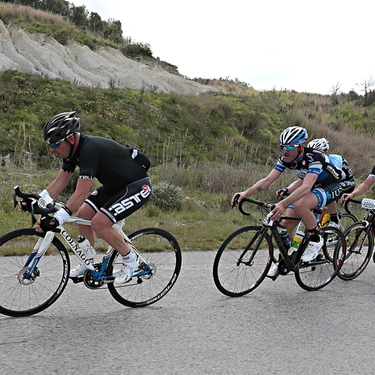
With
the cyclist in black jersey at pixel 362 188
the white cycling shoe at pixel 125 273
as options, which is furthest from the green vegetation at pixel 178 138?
the white cycling shoe at pixel 125 273

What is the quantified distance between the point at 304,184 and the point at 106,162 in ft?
7.85

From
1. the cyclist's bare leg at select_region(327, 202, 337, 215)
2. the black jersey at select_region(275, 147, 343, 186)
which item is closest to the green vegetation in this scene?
the cyclist's bare leg at select_region(327, 202, 337, 215)

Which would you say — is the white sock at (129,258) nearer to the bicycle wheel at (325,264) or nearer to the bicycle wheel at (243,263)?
the bicycle wheel at (243,263)

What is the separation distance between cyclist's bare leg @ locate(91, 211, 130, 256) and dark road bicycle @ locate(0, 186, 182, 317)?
106mm

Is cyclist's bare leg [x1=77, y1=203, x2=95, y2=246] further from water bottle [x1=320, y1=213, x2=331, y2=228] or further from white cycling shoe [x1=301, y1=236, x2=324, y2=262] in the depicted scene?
water bottle [x1=320, y1=213, x2=331, y2=228]

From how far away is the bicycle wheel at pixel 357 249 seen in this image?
6.45 metres

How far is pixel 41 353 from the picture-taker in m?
3.58

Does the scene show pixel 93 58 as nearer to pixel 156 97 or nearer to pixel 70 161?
pixel 156 97

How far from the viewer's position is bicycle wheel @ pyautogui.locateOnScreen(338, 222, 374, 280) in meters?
6.45

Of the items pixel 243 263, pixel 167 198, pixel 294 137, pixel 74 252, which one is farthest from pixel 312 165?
pixel 167 198

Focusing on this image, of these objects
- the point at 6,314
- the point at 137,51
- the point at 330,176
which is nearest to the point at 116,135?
the point at 330,176

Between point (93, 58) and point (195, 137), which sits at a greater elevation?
point (93, 58)

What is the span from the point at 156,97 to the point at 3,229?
1532 cm

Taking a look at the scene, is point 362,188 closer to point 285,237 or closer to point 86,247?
point 285,237
